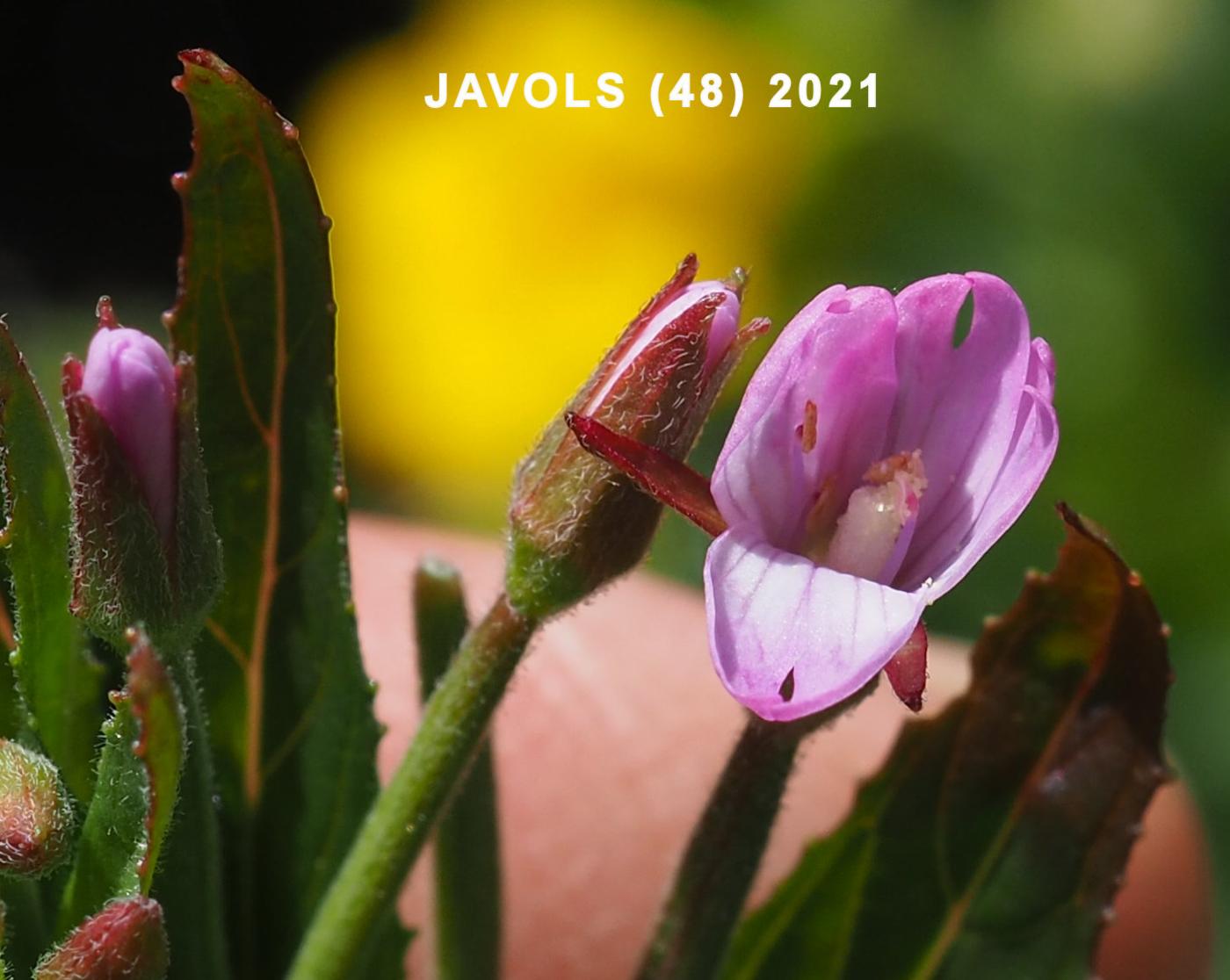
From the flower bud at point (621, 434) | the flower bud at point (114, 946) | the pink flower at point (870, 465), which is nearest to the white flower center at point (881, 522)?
the pink flower at point (870, 465)

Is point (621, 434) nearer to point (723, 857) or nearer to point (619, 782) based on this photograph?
point (723, 857)

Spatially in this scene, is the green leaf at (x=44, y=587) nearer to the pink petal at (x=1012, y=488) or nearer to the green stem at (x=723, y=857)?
the green stem at (x=723, y=857)

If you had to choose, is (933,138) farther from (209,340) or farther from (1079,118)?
(209,340)

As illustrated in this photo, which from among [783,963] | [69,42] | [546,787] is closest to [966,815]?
[783,963]

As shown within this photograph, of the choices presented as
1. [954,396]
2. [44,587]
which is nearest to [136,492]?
[44,587]

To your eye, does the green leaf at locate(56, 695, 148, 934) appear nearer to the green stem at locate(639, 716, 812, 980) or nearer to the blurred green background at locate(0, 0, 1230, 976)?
the green stem at locate(639, 716, 812, 980)

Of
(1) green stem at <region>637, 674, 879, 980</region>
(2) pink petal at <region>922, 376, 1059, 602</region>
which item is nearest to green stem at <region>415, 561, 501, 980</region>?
(1) green stem at <region>637, 674, 879, 980</region>
